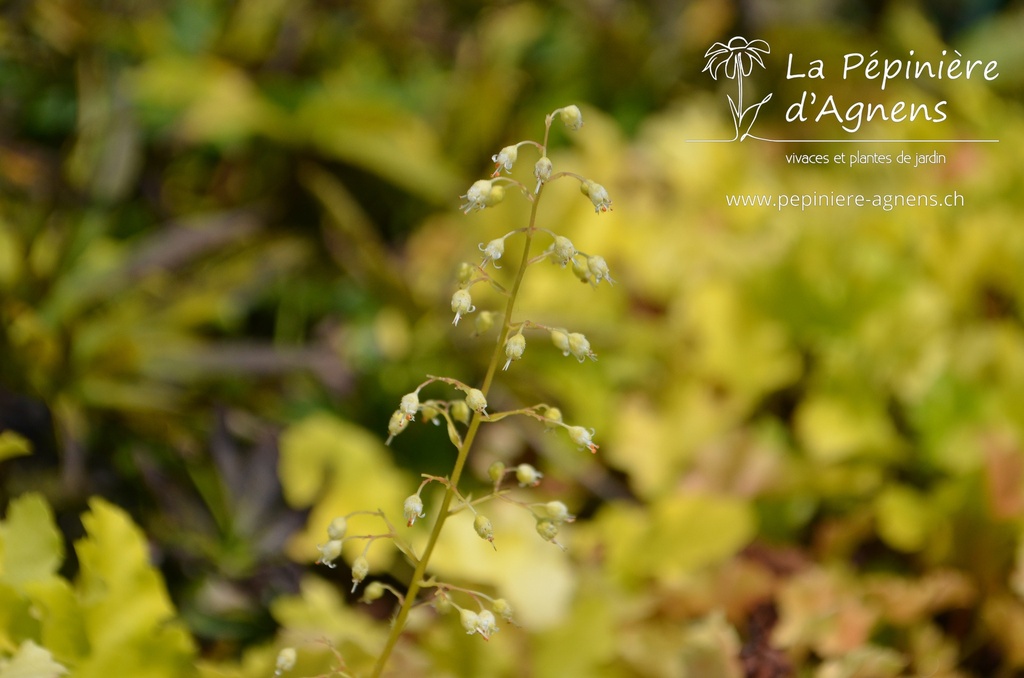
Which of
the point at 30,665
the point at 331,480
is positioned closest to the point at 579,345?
the point at 30,665

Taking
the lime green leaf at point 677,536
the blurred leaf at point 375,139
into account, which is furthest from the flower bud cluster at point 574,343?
the blurred leaf at point 375,139

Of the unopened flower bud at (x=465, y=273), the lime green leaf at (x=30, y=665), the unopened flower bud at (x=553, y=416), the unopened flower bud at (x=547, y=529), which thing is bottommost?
the lime green leaf at (x=30, y=665)

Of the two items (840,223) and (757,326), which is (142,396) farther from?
(840,223)

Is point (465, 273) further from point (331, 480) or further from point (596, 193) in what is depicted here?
point (331, 480)

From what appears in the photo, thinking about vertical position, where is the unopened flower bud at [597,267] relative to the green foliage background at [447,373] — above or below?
below

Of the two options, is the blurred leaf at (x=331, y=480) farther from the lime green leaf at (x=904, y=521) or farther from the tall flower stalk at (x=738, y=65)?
the tall flower stalk at (x=738, y=65)

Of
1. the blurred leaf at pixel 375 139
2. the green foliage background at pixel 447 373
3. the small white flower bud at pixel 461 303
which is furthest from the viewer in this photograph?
the blurred leaf at pixel 375 139

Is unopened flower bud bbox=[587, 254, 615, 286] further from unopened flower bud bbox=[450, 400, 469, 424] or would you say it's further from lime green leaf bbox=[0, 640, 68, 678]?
lime green leaf bbox=[0, 640, 68, 678]
